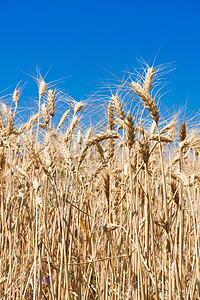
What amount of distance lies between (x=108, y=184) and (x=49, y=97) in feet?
2.64

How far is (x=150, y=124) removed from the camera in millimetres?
2275

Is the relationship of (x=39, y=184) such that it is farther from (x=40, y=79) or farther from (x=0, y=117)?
(x=40, y=79)

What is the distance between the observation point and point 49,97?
214 centimetres

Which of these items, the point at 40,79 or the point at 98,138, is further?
the point at 40,79

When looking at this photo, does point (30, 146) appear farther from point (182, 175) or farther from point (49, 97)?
point (182, 175)

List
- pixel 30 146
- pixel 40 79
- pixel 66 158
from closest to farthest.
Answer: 1. pixel 66 158
2. pixel 30 146
3. pixel 40 79

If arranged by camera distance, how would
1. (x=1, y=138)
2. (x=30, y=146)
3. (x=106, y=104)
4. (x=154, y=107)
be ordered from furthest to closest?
1. (x=1, y=138)
2. (x=106, y=104)
3. (x=30, y=146)
4. (x=154, y=107)

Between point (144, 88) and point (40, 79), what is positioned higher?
point (40, 79)

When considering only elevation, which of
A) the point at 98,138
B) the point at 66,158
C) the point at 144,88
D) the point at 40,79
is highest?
the point at 40,79

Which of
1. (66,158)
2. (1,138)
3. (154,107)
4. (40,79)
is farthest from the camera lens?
(40,79)

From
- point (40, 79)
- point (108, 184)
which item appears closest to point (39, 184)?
point (108, 184)

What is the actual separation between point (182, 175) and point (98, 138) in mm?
482

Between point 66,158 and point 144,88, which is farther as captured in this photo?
point 66,158

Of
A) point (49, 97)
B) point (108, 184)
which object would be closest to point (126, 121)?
point (108, 184)
